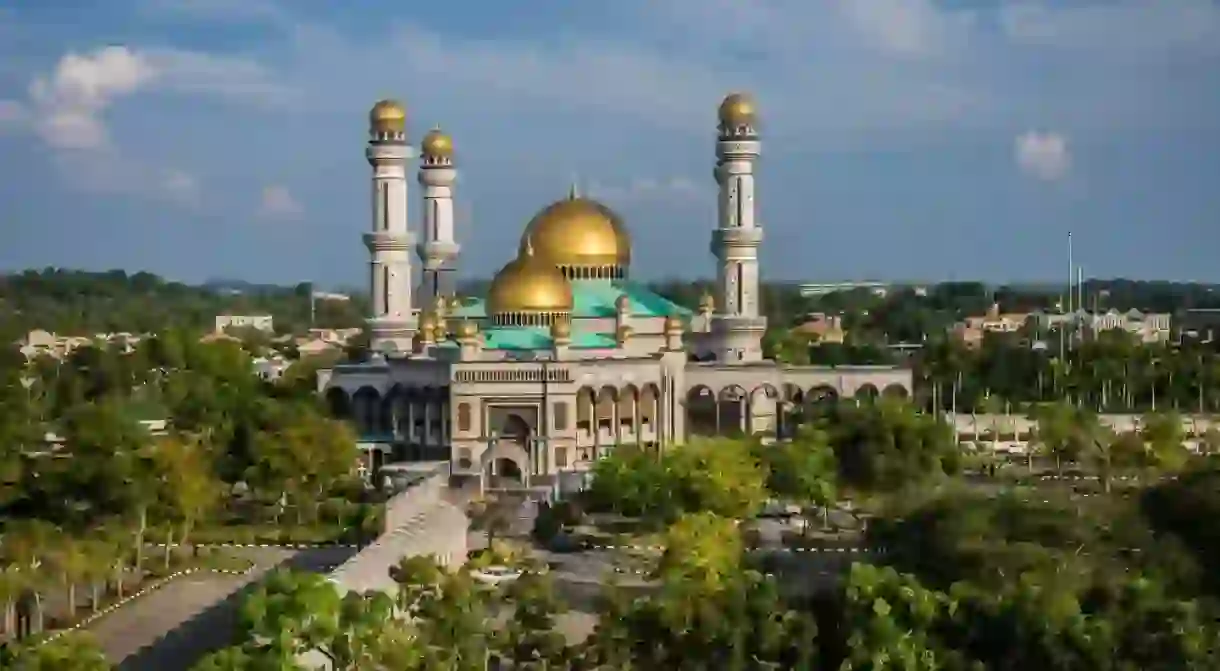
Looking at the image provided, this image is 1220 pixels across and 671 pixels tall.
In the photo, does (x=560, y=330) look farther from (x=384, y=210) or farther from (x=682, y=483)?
(x=682, y=483)

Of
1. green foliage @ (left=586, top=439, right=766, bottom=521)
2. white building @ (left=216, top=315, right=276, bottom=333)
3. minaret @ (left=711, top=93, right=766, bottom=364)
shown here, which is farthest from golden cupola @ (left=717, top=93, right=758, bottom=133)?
white building @ (left=216, top=315, right=276, bottom=333)

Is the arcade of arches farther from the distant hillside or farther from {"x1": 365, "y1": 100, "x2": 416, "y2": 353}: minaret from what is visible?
the distant hillside

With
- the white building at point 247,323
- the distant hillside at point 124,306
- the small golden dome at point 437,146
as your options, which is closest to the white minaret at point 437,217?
the small golden dome at point 437,146

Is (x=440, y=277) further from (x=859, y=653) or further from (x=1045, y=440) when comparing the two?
(x=859, y=653)

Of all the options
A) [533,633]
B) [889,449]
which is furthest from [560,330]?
[533,633]

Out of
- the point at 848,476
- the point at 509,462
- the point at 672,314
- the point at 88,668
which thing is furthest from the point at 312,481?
the point at 88,668

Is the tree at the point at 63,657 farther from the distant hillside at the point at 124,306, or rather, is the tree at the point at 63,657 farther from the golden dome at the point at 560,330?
the distant hillside at the point at 124,306
